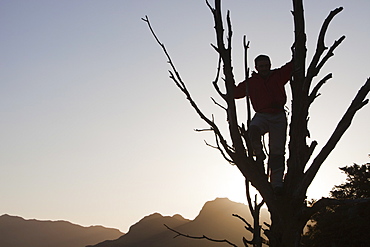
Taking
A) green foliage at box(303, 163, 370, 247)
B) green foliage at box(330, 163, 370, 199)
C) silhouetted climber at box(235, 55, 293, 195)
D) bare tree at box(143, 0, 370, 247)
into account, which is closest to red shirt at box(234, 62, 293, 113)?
silhouetted climber at box(235, 55, 293, 195)

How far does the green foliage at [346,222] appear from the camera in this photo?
2316 cm

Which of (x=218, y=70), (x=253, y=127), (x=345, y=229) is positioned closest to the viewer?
(x=218, y=70)

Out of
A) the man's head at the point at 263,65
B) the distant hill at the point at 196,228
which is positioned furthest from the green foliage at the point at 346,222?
the distant hill at the point at 196,228

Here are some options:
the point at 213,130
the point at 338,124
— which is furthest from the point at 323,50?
the point at 213,130

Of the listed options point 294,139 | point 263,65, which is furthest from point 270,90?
point 294,139

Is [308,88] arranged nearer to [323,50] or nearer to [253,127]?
[323,50]

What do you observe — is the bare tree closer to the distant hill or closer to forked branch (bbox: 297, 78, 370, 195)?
forked branch (bbox: 297, 78, 370, 195)

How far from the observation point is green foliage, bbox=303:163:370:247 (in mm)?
23156

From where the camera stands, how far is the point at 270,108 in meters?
4.55

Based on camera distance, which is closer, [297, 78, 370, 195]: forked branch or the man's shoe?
[297, 78, 370, 195]: forked branch

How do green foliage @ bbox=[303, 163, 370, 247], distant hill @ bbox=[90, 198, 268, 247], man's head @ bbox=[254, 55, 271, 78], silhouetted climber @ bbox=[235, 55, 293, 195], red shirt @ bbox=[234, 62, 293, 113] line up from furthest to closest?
1. distant hill @ bbox=[90, 198, 268, 247]
2. green foliage @ bbox=[303, 163, 370, 247]
3. man's head @ bbox=[254, 55, 271, 78]
4. red shirt @ bbox=[234, 62, 293, 113]
5. silhouetted climber @ bbox=[235, 55, 293, 195]

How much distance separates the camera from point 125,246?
153125mm

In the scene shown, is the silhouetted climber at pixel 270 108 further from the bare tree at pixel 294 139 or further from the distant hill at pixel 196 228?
the distant hill at pixel 196 228

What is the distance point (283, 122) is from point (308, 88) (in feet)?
3.85
